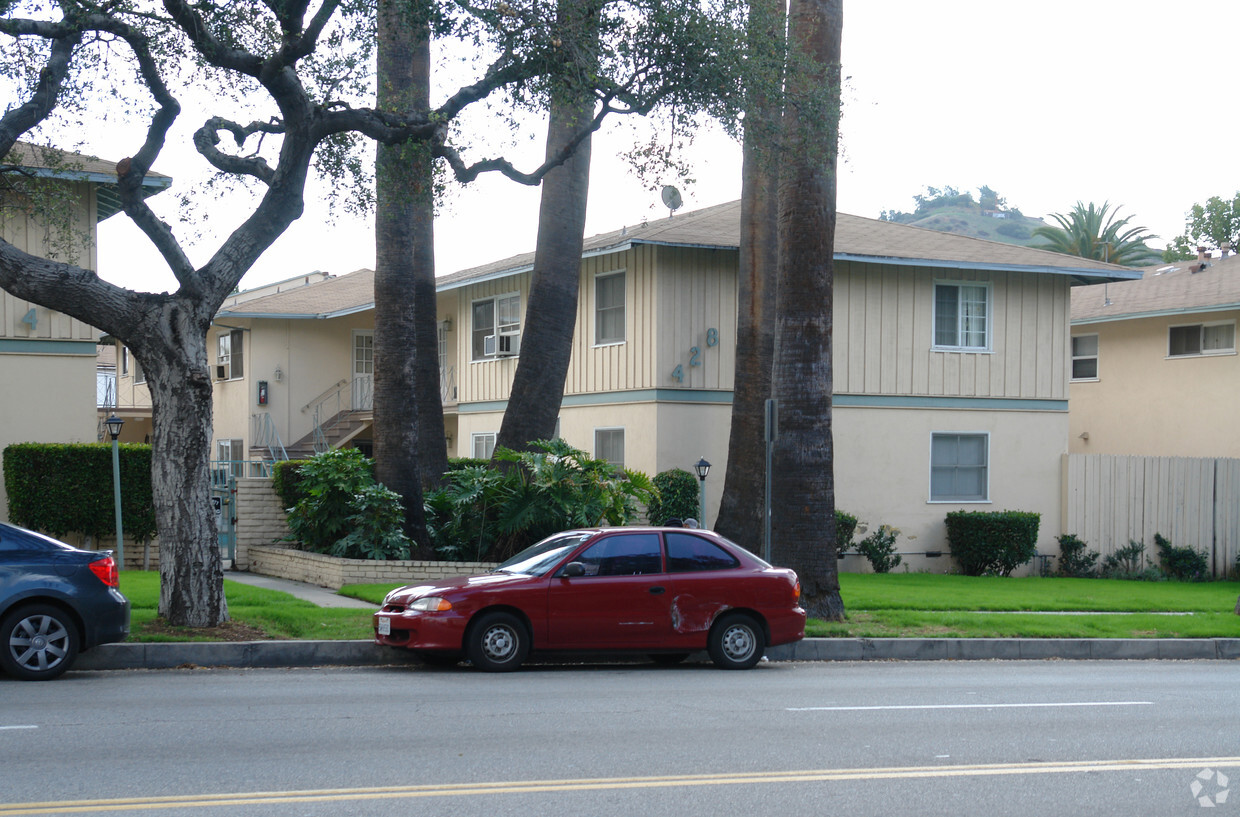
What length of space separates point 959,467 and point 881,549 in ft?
9.17

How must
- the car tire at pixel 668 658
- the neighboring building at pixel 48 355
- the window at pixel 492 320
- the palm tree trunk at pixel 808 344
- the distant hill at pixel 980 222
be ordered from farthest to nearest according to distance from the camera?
the distant hill at pixel 980 222
the window at pixel 492 320
the neighboring building at pixel 48 355
the palm tree trunk at pixel 808 344
the car tire at pixel 668 658

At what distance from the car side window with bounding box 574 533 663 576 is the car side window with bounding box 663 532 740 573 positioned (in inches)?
5.5

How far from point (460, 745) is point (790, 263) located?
911 centimetres

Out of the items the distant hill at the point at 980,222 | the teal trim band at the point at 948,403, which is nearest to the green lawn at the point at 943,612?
the teal trim band at the point at 948,403

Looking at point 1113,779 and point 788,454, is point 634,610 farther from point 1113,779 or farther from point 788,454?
point 1113,779

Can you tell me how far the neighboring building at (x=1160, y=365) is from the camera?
29.3 metres

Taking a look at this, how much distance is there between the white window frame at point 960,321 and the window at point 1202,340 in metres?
6.89

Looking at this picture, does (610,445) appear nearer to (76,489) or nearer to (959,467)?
(959,467)

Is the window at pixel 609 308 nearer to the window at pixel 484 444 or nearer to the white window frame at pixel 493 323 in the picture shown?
the white window frame at pixel 493 323

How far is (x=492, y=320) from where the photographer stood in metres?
28.9

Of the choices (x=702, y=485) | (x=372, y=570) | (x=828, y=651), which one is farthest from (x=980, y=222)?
(x=828, y=651)

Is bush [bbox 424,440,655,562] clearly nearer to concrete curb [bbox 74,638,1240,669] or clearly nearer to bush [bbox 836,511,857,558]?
concrete curb [bbox 74,638,1240,669]

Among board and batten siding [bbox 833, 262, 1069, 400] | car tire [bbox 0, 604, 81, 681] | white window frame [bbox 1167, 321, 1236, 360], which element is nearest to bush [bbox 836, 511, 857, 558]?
board and batten siding [bbox 833, 262, 1069, 400]

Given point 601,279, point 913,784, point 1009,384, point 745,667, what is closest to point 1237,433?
point 1009,384
